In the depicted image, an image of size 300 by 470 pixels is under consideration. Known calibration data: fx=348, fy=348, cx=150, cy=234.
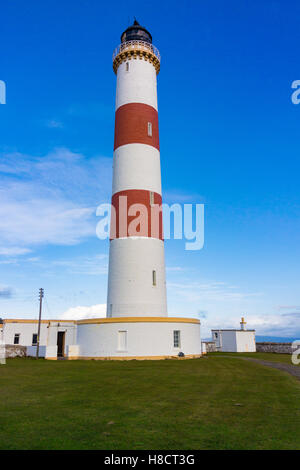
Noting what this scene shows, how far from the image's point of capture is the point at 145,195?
29.2 metres

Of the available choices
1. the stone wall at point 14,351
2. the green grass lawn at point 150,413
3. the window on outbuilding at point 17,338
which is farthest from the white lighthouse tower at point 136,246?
the window on outbuilding at point 17,338

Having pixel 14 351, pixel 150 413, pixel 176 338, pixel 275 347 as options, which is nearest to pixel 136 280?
pixel 176 338

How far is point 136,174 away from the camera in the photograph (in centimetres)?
2969

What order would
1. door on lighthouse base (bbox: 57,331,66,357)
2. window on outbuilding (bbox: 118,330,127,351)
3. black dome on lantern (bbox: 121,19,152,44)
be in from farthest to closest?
door on lighthouse base (bbox: 57,331,66,357)
black dome on lantern (bbox: 121,19,152,44)
window on outbuilding (bbox: 118,330,127,351)

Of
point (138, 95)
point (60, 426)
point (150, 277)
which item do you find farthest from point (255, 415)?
point (138, 95)

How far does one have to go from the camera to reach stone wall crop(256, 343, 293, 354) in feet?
127

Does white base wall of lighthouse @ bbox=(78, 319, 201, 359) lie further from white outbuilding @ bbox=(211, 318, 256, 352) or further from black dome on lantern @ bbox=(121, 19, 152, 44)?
black dome on lantern @ bbox=(121, 19, 152, 44)

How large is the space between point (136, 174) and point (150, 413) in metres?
22.9

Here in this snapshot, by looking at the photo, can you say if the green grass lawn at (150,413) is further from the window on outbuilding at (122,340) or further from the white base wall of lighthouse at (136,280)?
the white base wall of lighthouse at (136,280)

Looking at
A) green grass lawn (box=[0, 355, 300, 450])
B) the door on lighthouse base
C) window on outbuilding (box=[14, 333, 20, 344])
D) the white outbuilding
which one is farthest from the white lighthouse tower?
window on outbuilding (box=[14, 333, 20, 344])

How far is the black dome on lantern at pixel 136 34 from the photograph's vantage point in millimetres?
33688

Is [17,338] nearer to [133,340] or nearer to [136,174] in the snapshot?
[133,340]

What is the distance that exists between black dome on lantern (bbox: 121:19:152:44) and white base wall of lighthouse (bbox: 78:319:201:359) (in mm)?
26866

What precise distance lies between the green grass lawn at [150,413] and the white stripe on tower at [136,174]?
12222 mm
